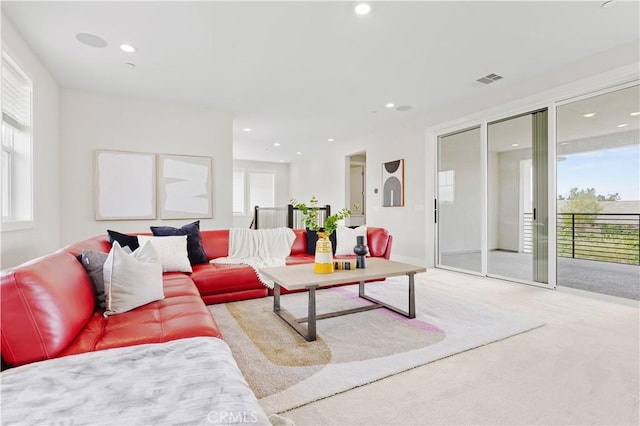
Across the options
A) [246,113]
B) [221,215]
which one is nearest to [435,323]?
[221,215]

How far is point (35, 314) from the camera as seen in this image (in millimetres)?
1239

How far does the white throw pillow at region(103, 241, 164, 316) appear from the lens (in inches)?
74.5

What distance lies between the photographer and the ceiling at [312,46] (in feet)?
8.64

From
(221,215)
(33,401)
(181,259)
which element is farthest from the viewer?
(221,215)

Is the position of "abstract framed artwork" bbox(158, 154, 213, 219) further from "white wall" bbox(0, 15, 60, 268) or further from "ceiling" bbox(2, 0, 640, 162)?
"white wall" bbox(0, 15, 60, 268)

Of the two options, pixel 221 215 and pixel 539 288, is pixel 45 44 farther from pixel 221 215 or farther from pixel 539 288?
pixel 539 288

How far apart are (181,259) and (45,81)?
2.80 metres

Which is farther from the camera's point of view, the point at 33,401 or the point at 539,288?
the point at 539,288

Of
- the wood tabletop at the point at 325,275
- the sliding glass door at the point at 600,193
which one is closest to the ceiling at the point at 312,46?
the sliding glass door at the point at 600,193

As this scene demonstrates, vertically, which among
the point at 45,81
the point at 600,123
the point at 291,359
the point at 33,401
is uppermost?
the point at 45,81

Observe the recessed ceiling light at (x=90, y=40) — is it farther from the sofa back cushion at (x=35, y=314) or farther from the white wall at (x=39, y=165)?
the sofa back cushion at (x=35, y=314)

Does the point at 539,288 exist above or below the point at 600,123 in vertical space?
below

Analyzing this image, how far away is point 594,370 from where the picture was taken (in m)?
1.88

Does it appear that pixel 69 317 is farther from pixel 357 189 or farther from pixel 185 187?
pixel 357 189
